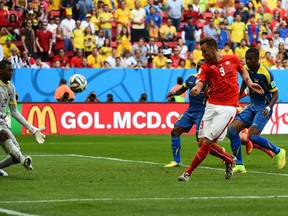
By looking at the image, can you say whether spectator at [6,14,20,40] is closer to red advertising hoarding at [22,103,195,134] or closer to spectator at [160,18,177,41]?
red advertising hoarding at [22,103,195,134]

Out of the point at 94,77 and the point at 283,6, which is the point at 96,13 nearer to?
the point at 94,77

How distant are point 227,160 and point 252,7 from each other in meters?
26.9

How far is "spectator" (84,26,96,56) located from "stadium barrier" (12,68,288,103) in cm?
115

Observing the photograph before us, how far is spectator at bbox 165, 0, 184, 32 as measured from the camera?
3738cm

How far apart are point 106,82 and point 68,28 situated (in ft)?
8.41

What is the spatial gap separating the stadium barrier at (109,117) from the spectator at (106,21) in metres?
4.97

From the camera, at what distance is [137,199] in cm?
1184

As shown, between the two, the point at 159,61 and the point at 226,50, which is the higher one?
the point at 226,50

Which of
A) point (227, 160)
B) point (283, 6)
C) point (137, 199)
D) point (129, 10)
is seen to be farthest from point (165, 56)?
point (137, 199)

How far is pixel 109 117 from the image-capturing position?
31594 mm

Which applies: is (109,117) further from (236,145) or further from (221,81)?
(221,81)

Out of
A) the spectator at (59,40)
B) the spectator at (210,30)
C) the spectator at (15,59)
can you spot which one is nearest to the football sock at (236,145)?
the spectator at (15,59)

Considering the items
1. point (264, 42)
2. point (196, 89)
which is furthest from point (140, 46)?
point (196, 89)

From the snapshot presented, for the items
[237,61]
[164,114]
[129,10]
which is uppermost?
[237,61]
